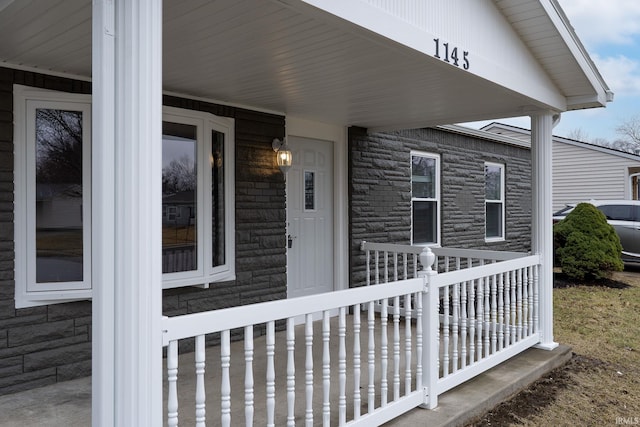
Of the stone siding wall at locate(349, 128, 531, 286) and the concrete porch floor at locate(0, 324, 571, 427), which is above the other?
the stone siding wall at locate(349, 128, 531, 286)

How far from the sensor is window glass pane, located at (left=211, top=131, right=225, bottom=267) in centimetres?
468

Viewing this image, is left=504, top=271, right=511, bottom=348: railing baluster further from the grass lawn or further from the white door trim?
the white door trim

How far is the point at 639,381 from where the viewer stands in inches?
173

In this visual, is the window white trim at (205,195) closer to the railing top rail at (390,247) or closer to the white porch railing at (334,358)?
the white porch railing at (334,358)

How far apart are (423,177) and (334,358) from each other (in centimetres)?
415

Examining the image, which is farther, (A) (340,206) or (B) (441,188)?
(B) (441,188)

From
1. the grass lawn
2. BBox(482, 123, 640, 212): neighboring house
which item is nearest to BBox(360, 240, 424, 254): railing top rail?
the grass lawn

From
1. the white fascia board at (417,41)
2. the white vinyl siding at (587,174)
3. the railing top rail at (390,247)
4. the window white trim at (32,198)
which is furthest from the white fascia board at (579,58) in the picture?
the white vinyl siding at (587,174)

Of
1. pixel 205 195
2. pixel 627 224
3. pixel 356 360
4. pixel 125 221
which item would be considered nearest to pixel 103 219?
pixel 125 221

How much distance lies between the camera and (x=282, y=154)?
536cm

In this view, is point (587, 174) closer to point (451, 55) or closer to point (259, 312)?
point (451, 55)

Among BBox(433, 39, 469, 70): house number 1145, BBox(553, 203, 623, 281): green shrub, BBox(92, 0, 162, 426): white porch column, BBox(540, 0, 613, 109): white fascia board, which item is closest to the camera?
BBox(92, 0, 162, 426): white porch column

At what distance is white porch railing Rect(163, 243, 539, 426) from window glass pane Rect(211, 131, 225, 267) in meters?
0.85

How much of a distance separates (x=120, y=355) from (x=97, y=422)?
273mm
